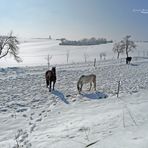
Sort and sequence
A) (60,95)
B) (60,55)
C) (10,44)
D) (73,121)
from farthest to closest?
(60,55) → (10,44) → (60,95) → (73,121)

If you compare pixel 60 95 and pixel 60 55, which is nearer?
pixel 60 95

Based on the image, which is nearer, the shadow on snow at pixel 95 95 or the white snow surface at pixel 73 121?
the white snow surface at pixel 73 121

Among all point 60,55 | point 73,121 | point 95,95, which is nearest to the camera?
point 73,121

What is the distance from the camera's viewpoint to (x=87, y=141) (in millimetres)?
7562

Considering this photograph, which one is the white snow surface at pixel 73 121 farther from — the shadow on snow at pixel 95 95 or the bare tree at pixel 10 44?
the bare tree at pixel 10 44

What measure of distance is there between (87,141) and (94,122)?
193 centimetres

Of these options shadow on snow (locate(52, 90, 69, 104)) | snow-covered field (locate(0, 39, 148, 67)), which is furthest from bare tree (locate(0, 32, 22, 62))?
shadow on snow (locate(52, 90, 69, 104))

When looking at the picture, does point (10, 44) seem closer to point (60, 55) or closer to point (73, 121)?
point (73, 121)

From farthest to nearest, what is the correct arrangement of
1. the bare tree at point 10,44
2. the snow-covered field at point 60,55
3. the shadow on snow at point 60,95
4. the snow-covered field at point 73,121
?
the snow-covered field at point 60,55
the bare tree at point 10,44
the shadow on snow at point 60,95
the snow-covered field at point 73,121

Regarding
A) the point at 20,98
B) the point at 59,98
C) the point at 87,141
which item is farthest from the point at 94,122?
the point at 20,98

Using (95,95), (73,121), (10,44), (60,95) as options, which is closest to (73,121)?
(73,121)

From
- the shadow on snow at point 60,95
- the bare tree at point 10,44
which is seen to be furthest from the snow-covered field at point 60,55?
the shadow on snow at point 60,95

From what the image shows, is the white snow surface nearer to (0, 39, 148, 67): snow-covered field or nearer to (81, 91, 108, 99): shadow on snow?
(81, 91, 108, 99): shadow on snow

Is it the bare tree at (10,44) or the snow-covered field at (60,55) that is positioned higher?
the bare tree at (10,44)
